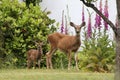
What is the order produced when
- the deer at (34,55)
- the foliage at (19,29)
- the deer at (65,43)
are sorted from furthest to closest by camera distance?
the foliage at (19,29) < the deer at (34,55) < the deer at (65,43)

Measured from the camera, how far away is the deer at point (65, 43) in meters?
14.4

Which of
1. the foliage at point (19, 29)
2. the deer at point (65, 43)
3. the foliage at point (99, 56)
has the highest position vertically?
the foliage at point (19, 29)

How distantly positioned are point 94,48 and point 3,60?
3.15 meters

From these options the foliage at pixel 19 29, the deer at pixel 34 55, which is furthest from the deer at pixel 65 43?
the foliage at pixel 19 29

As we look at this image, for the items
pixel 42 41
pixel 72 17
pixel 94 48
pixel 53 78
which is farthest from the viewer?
pixel 72 17

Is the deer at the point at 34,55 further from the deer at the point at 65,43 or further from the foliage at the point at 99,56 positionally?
the foliage at the point at 99,56

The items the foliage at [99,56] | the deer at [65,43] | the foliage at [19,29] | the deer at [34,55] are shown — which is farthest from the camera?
the foliage at [19,29]

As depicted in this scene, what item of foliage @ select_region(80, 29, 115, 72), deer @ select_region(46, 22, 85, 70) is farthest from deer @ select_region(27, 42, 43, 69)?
foliage @ select_region(80, 29, 115, 72)

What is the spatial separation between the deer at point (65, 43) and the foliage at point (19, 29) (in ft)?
3.28

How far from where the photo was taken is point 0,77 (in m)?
11.2

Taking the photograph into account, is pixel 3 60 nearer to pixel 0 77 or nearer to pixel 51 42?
pixel 51 42

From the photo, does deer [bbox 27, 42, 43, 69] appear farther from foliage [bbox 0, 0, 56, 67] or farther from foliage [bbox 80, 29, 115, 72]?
foliage [bbox 80, 29, 115, 72]

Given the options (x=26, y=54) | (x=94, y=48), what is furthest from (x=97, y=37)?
(x=26, y=54)

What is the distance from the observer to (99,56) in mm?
14125
